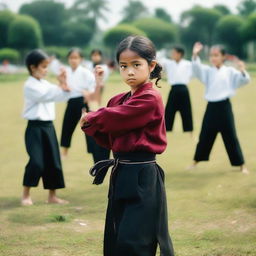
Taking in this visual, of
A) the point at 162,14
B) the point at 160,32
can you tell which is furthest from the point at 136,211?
the point at 162,14

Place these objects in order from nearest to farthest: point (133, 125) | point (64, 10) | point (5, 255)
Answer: point (133, 125), point (5, 255), point (64, 10)

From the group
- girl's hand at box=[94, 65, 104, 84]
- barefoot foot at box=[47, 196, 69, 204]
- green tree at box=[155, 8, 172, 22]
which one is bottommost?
barefoot foot at box=[47, 196, 69, 204]

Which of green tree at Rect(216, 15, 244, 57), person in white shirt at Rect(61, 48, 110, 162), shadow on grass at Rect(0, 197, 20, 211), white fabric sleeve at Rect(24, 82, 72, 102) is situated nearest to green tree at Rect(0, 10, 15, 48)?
green tree at Rect(216, 15, 244, 57)

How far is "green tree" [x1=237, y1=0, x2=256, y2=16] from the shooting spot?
8631 centimetres

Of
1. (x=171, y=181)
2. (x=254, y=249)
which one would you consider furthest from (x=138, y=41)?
(x=171, y=181)

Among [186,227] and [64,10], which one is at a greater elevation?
[64,10]

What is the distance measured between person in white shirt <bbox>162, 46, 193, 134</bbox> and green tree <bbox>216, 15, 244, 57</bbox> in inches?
2179

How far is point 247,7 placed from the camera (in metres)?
86.3

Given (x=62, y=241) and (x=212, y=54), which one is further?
(x=212, y=54)

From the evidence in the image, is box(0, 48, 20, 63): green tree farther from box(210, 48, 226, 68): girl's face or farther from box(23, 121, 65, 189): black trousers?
box(23, 121, 65, 189): black trousers

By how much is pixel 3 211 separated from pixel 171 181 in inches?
87.7

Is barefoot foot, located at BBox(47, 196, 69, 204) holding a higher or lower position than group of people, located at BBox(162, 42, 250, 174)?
lower

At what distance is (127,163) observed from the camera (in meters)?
3.69

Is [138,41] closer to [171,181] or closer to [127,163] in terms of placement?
[127,163]
